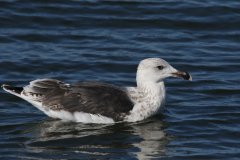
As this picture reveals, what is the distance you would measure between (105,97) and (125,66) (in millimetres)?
3498

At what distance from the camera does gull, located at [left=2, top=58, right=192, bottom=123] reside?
9.11 metres

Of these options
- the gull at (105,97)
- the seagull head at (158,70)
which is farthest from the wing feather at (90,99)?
the seagull head at (158,70)

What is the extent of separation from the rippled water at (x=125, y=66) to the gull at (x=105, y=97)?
24 centimetres

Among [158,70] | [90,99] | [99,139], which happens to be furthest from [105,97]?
[158,70]

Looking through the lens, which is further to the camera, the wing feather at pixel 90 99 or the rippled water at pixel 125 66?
the wing feather at pixel 90 99

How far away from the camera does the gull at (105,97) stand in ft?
29.9

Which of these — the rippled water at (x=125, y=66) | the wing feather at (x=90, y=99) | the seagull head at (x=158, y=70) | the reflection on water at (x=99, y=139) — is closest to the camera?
the reflection on water at (x=99, y=139)

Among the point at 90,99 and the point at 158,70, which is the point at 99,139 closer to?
the point at 90,99

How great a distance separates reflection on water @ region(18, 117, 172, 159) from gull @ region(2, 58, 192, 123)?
182mm

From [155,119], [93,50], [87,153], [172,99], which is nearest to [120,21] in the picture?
[93,50]

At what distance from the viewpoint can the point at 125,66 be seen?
12.5 metres

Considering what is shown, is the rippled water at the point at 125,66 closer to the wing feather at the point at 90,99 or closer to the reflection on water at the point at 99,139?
the reflection on water at the point at 99,139

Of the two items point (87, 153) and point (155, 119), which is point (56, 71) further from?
point (87, 153)

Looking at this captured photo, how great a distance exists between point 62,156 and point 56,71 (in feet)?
15.3
